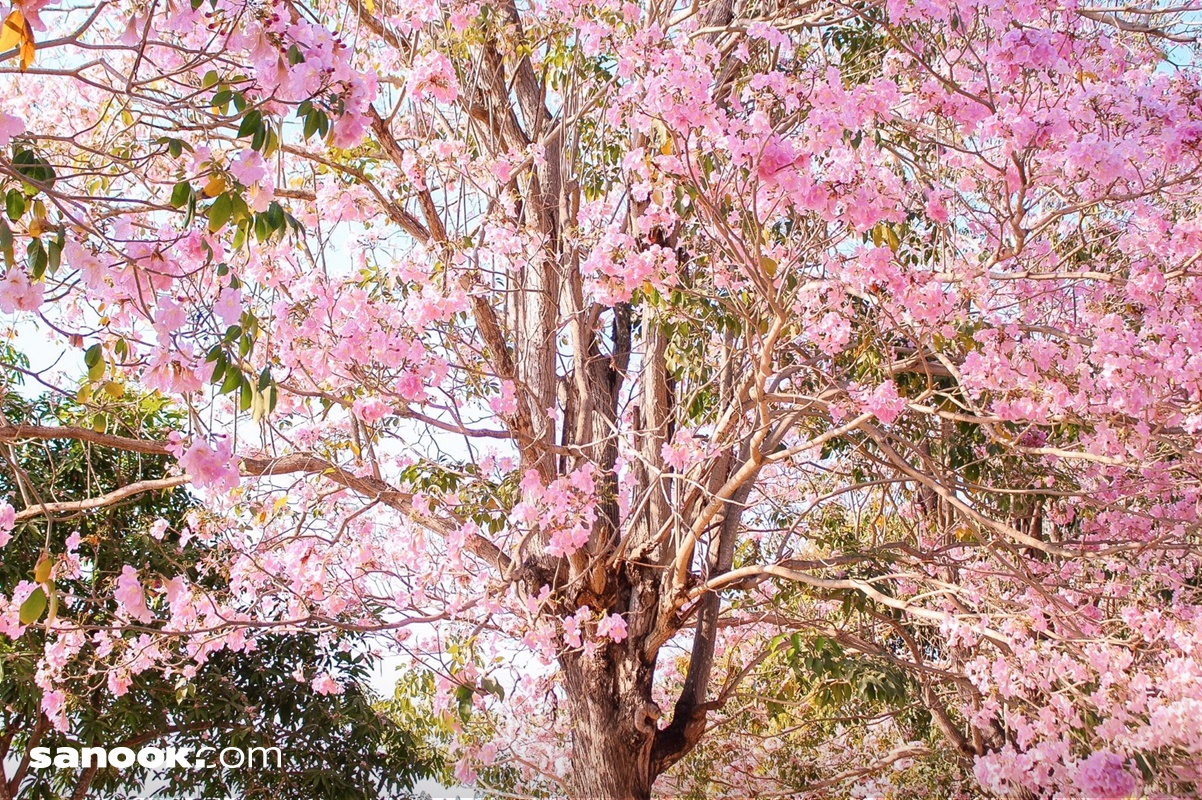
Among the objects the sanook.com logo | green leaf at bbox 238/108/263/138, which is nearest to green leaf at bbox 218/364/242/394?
green leaf at bbox 238/108/263/138

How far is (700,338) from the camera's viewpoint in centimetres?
408

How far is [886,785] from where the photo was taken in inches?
296

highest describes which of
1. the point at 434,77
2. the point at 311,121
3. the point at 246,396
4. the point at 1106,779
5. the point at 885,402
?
the point at 434,77

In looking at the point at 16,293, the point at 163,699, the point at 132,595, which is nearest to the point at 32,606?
the point at 16,293

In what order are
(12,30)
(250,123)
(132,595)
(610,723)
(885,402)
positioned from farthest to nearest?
(610,723) → (885,402) → (132,595) → (250,123) → (12,30)

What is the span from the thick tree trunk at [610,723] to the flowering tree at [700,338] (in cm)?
1

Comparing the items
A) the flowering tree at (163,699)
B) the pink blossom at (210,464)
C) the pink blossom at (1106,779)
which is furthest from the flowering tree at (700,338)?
the flowering tree at (163,699)

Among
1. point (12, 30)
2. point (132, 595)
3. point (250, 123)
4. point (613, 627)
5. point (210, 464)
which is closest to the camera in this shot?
point (12, 30)

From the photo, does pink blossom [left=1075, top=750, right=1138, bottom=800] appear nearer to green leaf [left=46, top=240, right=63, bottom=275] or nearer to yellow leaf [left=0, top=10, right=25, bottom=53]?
green leaf [left=46, top=240, right=63, bottom=275]

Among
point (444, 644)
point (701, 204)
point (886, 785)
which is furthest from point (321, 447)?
point (886, 785)

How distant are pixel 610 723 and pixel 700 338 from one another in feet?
5.75

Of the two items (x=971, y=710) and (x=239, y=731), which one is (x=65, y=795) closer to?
(x=239, y=731)

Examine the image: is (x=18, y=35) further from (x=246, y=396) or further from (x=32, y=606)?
(x=32, y=606)

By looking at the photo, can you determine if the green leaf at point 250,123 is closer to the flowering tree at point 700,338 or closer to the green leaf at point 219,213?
the green leaf at point 219,213
